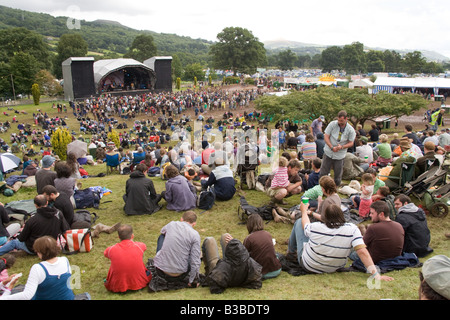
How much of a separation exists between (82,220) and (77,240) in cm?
68

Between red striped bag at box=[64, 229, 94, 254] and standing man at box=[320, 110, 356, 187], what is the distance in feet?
15.7

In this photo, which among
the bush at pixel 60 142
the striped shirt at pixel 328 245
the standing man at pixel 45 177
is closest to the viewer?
the striped shirt at pixel 328 245

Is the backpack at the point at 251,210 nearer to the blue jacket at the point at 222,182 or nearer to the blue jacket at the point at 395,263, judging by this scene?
the blue jacket at the point at 222,182

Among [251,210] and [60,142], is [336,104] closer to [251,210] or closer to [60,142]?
[60,142]

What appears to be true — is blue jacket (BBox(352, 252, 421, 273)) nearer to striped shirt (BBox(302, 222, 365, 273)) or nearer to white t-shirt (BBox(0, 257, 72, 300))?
striped shirt (BBox(302, 222, 365, 273))

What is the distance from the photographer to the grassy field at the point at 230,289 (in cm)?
349

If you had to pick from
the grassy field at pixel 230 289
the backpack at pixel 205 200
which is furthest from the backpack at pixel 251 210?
the backpack at pixel 205 200

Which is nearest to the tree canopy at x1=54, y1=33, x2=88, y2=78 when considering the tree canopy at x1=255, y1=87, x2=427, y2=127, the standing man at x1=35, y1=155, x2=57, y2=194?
the tree canopy at x1=255, y1=87, x2=427, y2=127

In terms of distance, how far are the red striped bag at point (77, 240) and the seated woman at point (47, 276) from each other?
1912 millimetres

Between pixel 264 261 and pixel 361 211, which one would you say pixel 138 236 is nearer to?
pixel 264 261

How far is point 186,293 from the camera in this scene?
3682mm

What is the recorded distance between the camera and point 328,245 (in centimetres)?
370

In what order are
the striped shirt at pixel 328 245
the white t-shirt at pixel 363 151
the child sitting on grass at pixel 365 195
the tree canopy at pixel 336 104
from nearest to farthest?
the striped shirt at pixel 328 245 < the child sitting on grass at pixel 365 195 < the white t-shirt at pixel 363 151 < the tree canopy at pixel 336 104
